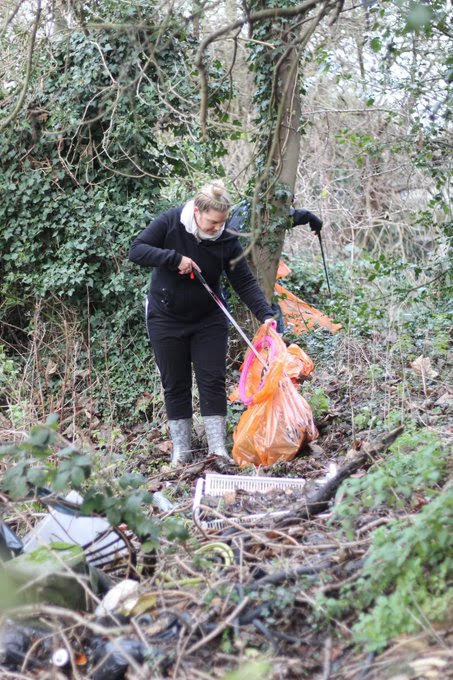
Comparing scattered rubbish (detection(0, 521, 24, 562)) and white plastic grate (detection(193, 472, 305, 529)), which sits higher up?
scattered rubbish (detection(0, 521, 24, 562))

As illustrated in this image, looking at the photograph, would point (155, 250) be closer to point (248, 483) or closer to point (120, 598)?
point (248, 483)

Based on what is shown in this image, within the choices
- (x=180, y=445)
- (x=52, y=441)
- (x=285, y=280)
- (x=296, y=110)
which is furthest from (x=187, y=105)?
(x=52, y=441)

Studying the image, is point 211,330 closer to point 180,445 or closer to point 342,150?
point 180,445

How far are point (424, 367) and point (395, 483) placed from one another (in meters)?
3.15

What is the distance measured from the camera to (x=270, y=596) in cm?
302

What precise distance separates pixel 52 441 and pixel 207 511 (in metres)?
1.31

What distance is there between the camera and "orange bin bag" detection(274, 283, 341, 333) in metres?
8.26

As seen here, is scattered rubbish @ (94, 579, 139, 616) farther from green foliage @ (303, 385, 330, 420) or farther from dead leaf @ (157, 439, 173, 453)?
dead leaf @ (157, 439, 173, 453)

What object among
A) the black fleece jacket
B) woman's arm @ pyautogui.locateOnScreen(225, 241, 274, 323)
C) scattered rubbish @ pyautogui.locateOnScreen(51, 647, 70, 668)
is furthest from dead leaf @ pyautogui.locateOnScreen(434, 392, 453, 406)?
scattered rubbish @ pyautogui.locateOnScreen(51, 647, 70, 668)

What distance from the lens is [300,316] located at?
845 cm

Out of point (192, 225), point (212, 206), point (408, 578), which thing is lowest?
point (408, 578)

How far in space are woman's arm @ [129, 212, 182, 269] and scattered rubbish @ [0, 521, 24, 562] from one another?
239cm

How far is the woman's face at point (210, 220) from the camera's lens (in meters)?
5.32

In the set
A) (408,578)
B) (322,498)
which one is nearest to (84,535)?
(322,498)
